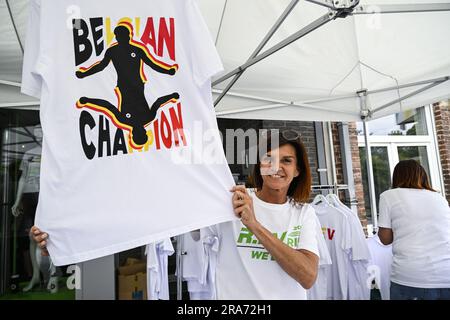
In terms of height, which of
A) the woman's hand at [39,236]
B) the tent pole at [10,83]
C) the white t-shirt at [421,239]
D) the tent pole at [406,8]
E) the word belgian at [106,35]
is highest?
the tent pole at [10,83]

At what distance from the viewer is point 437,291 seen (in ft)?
6.84

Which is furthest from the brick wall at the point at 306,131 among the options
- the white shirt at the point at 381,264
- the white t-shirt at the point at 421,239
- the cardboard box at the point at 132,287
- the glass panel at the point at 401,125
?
the cardboard box at the point at 132,287

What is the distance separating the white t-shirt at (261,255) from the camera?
1.17m

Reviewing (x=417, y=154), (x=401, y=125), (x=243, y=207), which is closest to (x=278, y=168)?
(x=243, y=207)

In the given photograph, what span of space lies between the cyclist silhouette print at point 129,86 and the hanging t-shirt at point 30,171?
2.66 meters

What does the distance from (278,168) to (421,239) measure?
161 centimetres

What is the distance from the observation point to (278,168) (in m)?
1.29

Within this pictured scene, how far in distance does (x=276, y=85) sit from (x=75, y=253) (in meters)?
2.33

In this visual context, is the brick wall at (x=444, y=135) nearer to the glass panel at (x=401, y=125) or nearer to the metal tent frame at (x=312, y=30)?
the glass panel at (x=401, y=125)

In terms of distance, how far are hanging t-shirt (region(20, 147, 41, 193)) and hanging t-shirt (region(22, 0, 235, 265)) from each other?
251cm

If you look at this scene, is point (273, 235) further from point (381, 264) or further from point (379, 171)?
point (379, 171)

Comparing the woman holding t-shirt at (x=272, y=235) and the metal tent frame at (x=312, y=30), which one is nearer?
the woman holding t-shirt at (x=272, y=235)

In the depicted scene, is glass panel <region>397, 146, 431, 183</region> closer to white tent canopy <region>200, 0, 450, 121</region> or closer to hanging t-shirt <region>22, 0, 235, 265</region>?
white tent canopy <region>200, 0, 450, 121</region>
